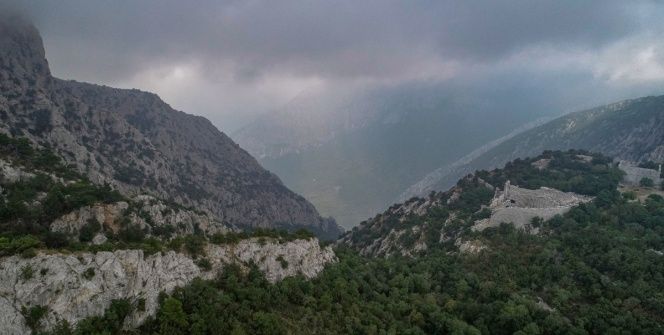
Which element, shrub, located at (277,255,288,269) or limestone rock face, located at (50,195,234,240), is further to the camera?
limestone rock face, located at (50,195,234,240)

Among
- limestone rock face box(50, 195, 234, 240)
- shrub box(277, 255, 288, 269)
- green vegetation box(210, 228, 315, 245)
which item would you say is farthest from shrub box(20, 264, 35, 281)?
limestone rock face box(50, 195, 234, 240)

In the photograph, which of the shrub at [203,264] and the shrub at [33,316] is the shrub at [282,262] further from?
the shrub at [33,316]

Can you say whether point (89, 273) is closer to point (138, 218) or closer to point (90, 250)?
point (90, 250)

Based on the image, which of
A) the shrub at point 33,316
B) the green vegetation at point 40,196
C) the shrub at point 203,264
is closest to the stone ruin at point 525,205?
the shrub at point 203,264

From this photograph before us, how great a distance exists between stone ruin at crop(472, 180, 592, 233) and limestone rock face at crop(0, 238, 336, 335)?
3019 inches

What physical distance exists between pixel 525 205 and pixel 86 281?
376 feet

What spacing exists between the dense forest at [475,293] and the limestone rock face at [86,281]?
1452 mm

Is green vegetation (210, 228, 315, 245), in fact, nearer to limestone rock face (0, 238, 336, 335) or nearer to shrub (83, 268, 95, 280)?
limestone rock face (0, 238, 336, 335)

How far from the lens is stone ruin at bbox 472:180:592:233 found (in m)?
122

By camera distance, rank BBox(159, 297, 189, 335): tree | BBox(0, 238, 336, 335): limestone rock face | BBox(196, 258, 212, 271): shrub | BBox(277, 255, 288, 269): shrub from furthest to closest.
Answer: BBox(277, 255, 288, 269): shrub, BBox(196, 258, 212, 271): shrub, BBox(159, 297, 189, 335): tree, BBox(0, 238, 336, 335): limestone rock face

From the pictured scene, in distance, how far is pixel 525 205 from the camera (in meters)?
137

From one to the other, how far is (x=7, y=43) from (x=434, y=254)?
18771 cm

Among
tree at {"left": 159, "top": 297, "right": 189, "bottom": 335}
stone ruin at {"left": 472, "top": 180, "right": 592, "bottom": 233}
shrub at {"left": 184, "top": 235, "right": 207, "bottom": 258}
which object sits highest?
shrub at {"left": 184, "top": 235, "right": 207, "bottom": 258}

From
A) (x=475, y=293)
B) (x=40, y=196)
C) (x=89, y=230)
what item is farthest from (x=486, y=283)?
(x=40, y=196)
